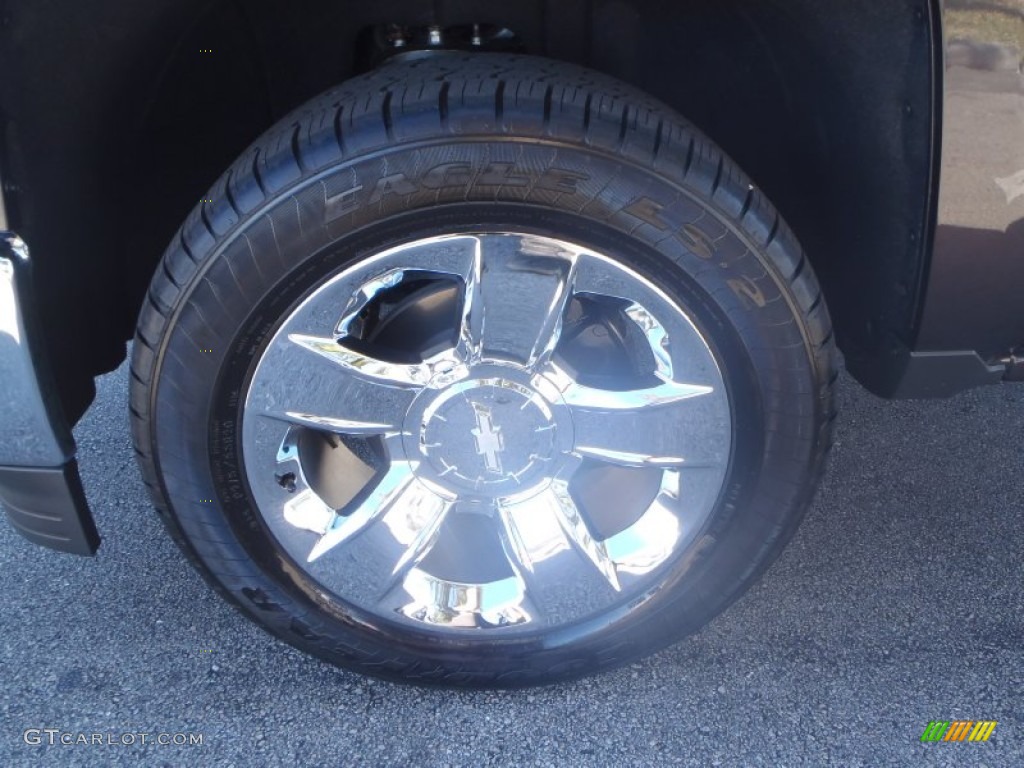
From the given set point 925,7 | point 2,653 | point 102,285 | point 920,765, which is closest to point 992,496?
point 920,765

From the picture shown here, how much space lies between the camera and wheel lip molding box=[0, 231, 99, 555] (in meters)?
1.33

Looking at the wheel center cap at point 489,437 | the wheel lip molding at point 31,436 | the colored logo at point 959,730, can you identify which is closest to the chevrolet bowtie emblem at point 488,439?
the wheel center cap at point 489,437

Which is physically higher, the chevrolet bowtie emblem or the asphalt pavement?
the chevrolet bowtie emblem

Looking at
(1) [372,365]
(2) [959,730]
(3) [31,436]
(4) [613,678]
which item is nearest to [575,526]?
(4) [613,678]

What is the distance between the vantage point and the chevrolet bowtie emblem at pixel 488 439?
4.92 ft

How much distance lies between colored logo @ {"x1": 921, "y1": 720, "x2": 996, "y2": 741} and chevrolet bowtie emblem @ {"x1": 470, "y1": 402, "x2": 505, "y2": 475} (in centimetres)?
91

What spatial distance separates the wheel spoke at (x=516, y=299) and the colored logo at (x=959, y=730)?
38.4 inches

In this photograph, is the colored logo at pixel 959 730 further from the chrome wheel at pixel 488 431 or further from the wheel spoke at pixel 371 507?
the wheel spoke at pixel 371 507

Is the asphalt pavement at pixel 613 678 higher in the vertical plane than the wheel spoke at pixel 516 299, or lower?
lower

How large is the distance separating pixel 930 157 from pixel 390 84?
83 centimetres

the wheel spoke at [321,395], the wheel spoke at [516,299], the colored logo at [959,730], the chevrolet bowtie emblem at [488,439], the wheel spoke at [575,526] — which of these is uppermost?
the wheel spoke at [516,299]

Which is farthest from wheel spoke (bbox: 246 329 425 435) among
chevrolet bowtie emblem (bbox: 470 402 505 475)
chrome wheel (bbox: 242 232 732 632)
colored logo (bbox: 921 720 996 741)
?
colored logo (bbox: 921 720 996 741)

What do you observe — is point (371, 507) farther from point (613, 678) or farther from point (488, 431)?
point (613, 678)

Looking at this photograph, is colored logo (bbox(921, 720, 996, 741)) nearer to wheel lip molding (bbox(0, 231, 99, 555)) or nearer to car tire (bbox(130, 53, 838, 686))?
car tire (bbox(130, 53, 838, 686))
